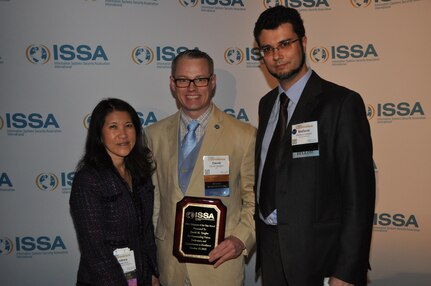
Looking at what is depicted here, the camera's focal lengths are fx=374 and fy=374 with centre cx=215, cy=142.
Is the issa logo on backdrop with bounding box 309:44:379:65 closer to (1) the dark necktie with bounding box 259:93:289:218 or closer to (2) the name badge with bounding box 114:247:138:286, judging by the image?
(1) the dark necktie with bounding box 259:93:289:218

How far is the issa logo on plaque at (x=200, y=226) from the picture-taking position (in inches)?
100

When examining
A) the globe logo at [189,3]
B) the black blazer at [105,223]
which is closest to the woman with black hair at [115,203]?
the black blazer at [105,223]

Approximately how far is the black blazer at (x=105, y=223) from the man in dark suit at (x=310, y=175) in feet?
2.76

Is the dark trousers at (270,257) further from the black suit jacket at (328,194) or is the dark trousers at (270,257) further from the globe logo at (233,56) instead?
the globe logo at (233,56)

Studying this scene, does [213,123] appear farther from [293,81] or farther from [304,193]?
[304,193]

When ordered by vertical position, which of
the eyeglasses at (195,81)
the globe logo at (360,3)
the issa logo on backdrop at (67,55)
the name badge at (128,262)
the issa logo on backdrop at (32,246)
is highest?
the globe logo at (360,3)

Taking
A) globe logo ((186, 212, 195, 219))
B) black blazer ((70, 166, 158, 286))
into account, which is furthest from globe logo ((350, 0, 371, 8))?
black blazer ((70, 166, 158, 286))

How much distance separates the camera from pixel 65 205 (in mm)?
3893

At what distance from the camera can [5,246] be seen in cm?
383

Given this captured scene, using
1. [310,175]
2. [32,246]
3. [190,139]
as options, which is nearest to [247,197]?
[190,139]

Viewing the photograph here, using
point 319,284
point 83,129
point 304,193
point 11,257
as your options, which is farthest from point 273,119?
point 11,257

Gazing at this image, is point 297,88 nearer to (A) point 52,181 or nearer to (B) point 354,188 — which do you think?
(B) point 354,188

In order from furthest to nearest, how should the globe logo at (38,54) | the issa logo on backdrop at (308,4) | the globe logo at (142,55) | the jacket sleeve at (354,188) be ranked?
the issa logo on backdrop at (308,4) → the globe logo at (142,55) → the globe logo at (38,54) → the jacket sleeve at (354,188)

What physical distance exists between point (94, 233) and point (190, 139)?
93cm
